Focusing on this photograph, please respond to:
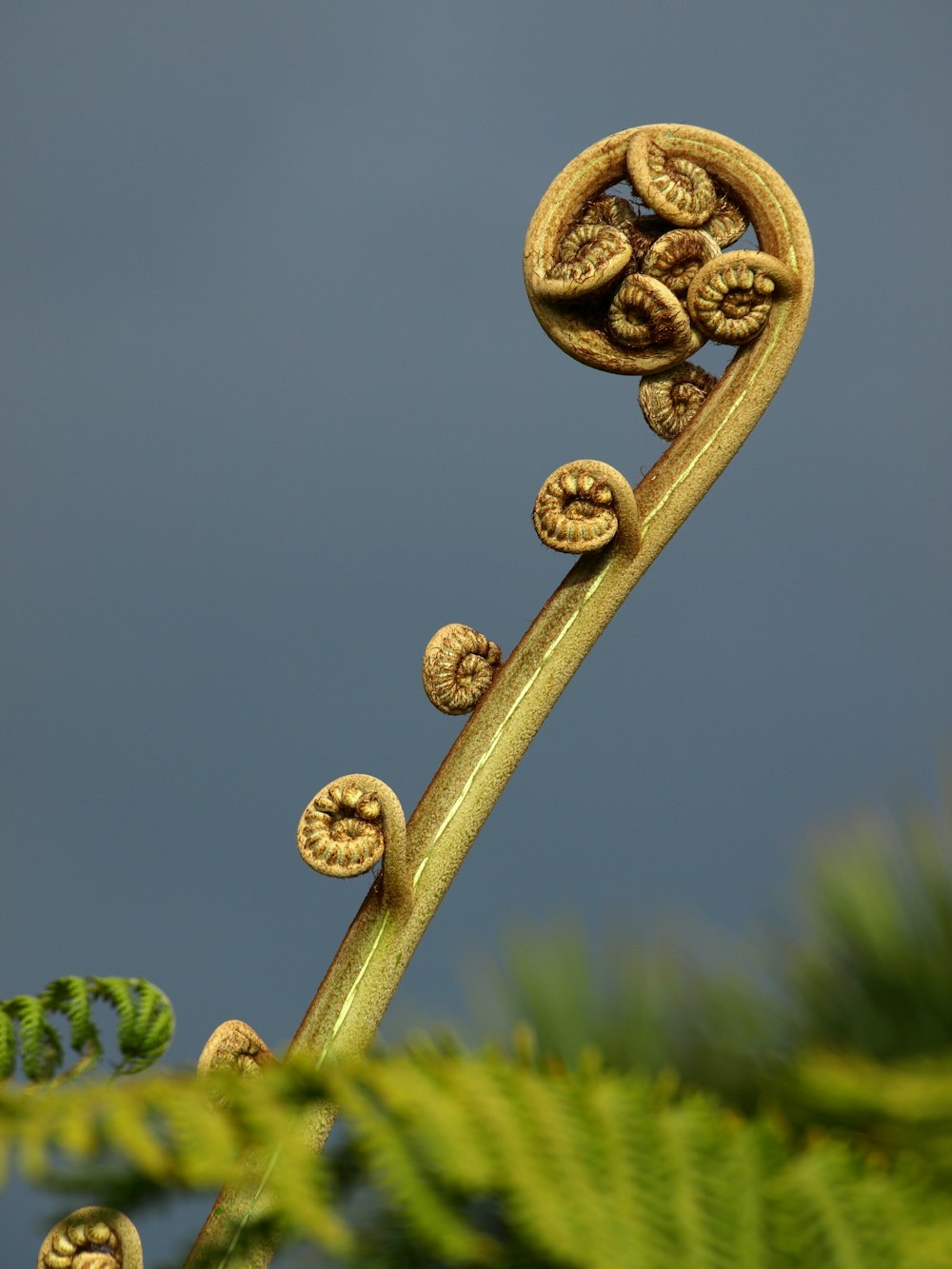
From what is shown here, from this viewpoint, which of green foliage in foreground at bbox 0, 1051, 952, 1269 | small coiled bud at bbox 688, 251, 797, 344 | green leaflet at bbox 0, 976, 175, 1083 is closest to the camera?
green foliage in foreground at bbox 0, 1051, 952, 1269

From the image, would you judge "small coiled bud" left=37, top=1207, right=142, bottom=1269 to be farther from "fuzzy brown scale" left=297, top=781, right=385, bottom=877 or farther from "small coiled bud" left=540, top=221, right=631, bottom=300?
"small coiled bud" left=540, top=221, right=631, bottom=300

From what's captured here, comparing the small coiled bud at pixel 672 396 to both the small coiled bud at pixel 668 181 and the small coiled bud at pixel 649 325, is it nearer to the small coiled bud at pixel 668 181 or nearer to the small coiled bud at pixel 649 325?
the small coiled bud at pixel 649 325

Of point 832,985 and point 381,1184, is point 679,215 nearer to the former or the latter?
point 832,985

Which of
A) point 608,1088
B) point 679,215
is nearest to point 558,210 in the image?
point 679,215

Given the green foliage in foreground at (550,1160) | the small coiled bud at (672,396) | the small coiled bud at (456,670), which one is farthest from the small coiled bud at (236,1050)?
the small coiled bud at (672,396)

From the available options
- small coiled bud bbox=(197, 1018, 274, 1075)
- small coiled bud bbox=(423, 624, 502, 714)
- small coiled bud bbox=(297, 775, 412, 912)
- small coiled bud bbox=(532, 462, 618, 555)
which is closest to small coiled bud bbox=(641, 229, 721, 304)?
small coiled bud bbox=(532, 462, 618, 555)

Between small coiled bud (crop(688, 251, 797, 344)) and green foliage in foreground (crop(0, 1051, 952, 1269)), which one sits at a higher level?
small coiled bud (crop(688, 251, 797, 344))
